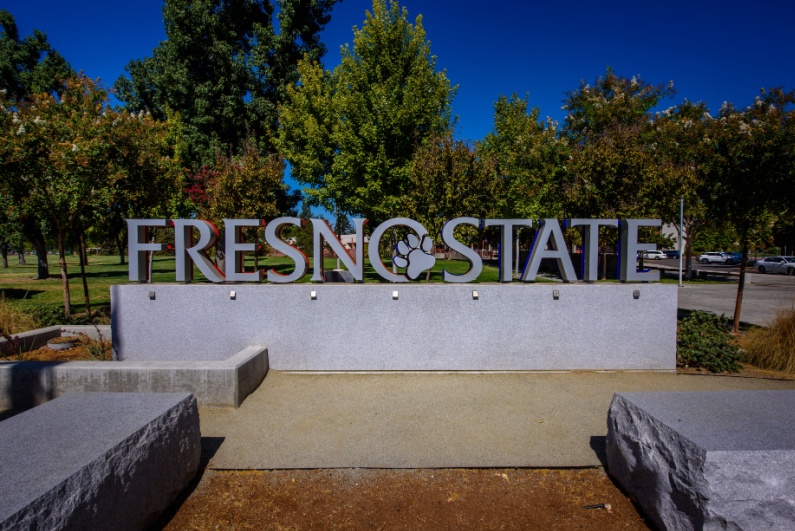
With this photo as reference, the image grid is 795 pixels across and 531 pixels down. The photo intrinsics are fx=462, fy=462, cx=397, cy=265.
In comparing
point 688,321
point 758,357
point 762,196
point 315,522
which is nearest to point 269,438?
point 315,522

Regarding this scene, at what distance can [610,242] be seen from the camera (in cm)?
1633

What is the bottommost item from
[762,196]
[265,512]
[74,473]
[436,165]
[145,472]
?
[265,512]

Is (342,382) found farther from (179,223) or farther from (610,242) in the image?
(610,242)

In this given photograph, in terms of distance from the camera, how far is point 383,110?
1617 cm

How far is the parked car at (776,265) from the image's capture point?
37009 mm

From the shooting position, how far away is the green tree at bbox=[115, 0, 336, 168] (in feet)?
76.5

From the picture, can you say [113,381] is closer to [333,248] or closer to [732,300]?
[333,248]

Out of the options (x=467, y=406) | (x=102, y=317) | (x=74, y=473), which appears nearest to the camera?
(x=74, y=473)

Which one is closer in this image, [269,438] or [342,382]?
[269,438]

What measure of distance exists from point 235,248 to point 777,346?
404 inches

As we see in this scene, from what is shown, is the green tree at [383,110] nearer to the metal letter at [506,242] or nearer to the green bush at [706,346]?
the metal letter at [506,242]

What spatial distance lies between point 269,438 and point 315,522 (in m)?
1.82

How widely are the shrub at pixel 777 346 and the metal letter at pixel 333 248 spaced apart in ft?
25.6

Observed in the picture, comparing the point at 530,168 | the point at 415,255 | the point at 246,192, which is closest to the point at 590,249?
the point at 415,255
